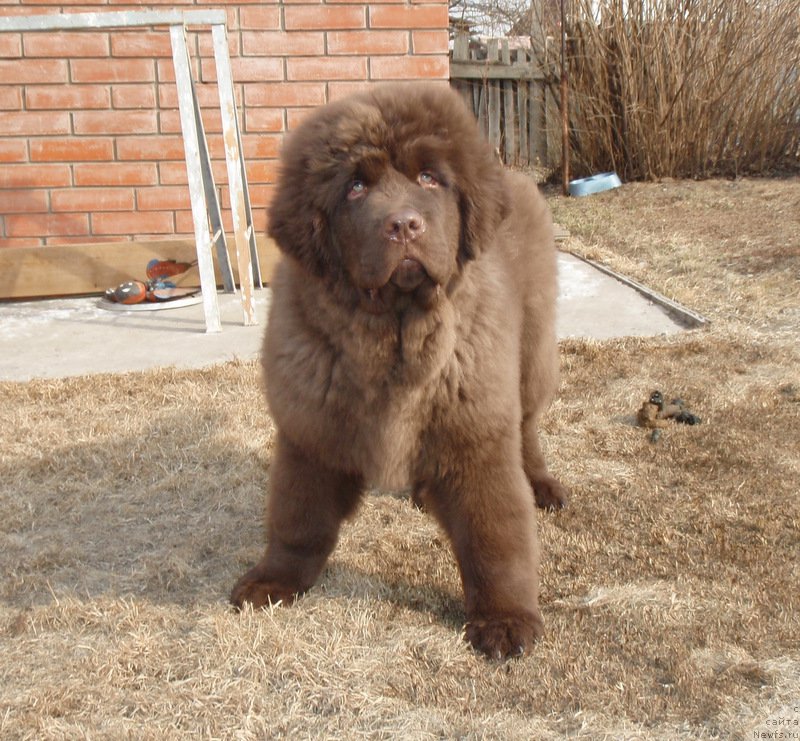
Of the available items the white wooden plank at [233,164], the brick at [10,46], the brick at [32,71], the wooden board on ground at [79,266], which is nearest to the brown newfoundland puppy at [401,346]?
the white wooden plank at [233,164]

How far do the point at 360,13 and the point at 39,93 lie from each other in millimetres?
2255

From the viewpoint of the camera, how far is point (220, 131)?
637 cm

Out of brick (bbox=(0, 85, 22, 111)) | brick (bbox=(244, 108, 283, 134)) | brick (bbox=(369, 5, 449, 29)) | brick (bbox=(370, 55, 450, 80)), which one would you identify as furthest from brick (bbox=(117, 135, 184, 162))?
brick (bbox=(369, 5, 449, 29))

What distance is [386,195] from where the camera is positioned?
7.54 feet

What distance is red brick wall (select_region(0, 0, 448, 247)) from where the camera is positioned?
615 cm

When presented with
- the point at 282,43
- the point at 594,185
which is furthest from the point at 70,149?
the point at 594,185

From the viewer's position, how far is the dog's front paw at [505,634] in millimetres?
2326

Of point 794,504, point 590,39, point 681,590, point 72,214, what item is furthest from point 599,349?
point 590,39

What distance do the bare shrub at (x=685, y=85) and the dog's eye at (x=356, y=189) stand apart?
8.45 meters

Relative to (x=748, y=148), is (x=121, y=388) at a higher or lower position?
lower

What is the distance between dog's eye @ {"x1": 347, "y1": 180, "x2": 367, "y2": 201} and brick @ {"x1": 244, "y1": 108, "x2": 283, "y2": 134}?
425cm

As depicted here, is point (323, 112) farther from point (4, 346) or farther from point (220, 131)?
point (220, 131)

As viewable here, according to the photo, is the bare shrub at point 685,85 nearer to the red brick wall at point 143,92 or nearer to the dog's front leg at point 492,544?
the red brick wall at point 143,92

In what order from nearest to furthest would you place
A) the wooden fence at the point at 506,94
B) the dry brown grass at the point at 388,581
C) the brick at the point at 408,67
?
the dry brown grass at the point at 388,581, the brick at the point at 408,67, the wooden fence at the point at 506,94
